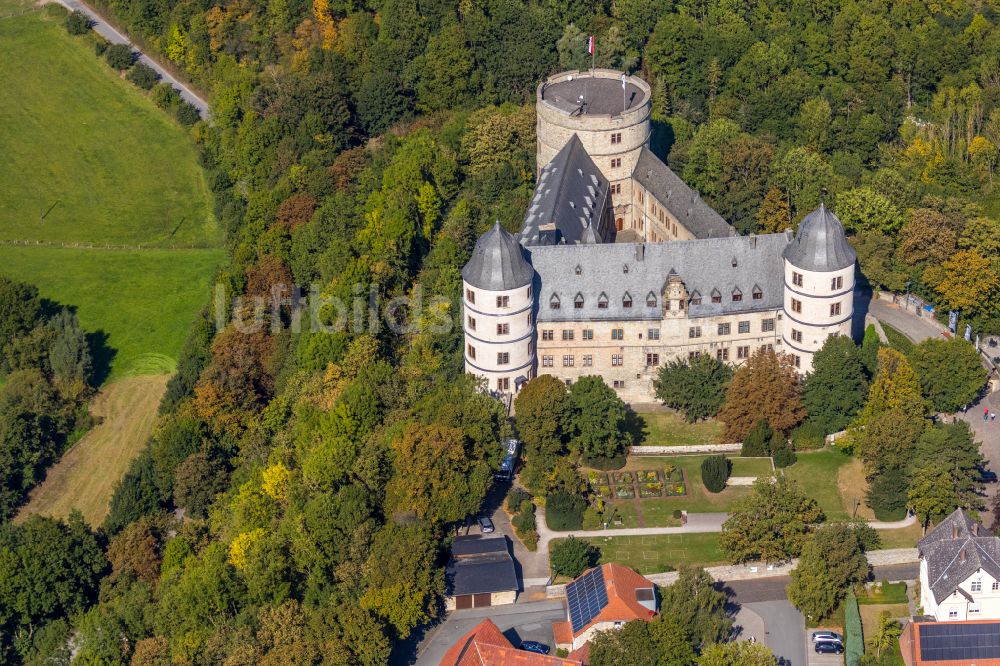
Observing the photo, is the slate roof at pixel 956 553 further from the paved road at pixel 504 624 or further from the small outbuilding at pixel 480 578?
the small outbuilding at pixel 480 578

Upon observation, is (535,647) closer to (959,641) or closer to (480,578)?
(480,578)

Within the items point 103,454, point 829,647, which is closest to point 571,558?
point 829,647

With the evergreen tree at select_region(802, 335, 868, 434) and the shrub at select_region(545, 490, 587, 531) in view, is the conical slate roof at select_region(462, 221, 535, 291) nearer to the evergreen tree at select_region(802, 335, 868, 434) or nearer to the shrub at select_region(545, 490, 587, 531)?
the shrub at select_region(545, 490, 587, 531)

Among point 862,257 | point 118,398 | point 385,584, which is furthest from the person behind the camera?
point 118,398

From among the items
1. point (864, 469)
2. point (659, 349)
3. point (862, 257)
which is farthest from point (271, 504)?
point (862, 257)

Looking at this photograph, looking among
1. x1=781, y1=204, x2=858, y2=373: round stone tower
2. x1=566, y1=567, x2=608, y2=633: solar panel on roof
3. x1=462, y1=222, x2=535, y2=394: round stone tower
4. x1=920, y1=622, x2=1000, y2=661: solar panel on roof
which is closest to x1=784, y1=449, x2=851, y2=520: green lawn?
x1=781, y1=204, x2=858, y2=373: round stone tower

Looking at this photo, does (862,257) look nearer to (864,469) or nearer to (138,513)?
(864,469)
